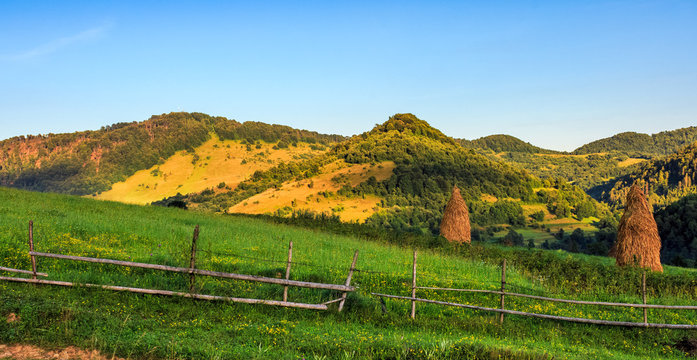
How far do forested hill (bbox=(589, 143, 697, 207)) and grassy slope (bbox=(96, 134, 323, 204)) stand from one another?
118m

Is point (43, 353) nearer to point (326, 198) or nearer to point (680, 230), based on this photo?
point (680, 230)

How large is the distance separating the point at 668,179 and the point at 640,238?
137218 millimetres

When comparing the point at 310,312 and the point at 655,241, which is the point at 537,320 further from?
the point at 655,241

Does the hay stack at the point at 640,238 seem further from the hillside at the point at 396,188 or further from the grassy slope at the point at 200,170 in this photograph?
the grassy slope at the point at 200,170

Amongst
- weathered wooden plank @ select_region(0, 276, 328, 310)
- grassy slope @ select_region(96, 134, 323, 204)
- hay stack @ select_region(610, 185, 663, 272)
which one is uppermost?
grassy slope @ select_region(96, 134, 323, 204)

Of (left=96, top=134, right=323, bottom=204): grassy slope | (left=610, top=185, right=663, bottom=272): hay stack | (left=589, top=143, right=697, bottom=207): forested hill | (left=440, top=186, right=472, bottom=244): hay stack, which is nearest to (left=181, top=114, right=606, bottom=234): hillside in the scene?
(left=96, top=134, right=323, bottom=204): grassy slope

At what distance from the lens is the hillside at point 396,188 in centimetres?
9856

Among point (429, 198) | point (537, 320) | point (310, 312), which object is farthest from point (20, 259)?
point (429, 198)

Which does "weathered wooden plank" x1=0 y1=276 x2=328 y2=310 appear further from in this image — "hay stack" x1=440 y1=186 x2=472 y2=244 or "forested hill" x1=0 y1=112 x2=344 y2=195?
"forested hill" x1=0 y1=112 x2=344 y2=195

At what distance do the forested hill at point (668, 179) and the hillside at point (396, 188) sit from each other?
2189 cm

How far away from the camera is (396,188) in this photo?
108625mm

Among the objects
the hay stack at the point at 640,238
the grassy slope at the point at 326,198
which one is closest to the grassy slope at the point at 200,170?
the grassy slope at the point at 326,198

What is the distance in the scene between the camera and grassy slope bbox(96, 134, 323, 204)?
15150 centimetres

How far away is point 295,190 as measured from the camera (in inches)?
4183
